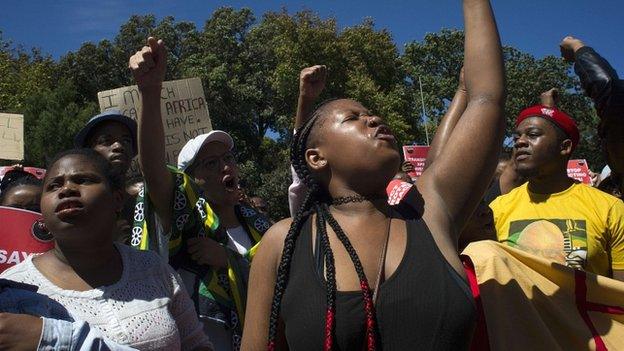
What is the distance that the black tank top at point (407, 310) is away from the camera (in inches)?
64.9

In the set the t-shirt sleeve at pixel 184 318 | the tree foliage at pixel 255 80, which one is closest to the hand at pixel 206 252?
the t-shirt sleeve at pixel 184 318

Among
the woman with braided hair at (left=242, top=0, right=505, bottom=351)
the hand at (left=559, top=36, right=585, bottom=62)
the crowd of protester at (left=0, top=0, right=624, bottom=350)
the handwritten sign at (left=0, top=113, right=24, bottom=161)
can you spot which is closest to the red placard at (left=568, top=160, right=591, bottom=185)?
the crowd of protester at (left=0, top=0, right=624, bottom=350)

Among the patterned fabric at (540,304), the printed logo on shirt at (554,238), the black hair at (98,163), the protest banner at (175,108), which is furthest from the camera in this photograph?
the protest banner at (175,108)

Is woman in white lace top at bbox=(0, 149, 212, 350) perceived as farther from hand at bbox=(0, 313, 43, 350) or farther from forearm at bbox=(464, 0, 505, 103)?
forearm at bbox=(464, 0, 505, 103)

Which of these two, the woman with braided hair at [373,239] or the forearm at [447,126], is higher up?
the forearm at [447,126]

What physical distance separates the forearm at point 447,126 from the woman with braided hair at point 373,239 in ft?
0.92

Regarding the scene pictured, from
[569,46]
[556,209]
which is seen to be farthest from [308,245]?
[556,209]

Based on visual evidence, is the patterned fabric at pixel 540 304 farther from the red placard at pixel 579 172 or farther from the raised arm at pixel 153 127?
the red placard at pixel 579 172

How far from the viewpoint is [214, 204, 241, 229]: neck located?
11.2 ft

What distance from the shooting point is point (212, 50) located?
1225 inches

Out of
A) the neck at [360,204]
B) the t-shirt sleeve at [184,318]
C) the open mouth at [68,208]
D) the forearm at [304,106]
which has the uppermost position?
the forearm at [304,106]

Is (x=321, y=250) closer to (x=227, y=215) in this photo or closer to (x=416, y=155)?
(x=227, y=215)

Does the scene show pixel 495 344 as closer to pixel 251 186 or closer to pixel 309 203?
pixel 309 203

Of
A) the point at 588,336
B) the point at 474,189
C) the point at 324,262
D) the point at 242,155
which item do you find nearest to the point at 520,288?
the point at 588,336
